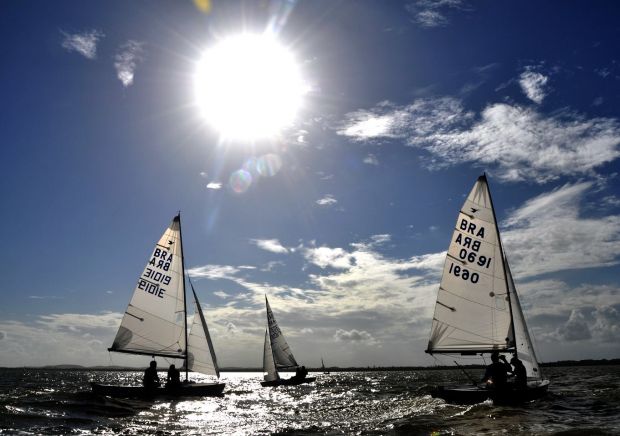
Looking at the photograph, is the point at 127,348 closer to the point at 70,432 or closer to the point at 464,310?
the point at 70,432

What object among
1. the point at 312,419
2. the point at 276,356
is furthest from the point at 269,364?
the point at 312,419

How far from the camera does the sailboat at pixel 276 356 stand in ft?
168

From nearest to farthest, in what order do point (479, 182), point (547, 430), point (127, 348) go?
point (547, 430) < point (479, 182) < point (127, 348)

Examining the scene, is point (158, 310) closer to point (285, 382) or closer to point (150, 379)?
point (150, 379)

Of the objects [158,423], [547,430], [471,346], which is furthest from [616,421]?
[158,423]

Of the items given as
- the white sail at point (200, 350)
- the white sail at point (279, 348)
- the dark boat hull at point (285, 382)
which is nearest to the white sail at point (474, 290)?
the white sail at point (200, 350)

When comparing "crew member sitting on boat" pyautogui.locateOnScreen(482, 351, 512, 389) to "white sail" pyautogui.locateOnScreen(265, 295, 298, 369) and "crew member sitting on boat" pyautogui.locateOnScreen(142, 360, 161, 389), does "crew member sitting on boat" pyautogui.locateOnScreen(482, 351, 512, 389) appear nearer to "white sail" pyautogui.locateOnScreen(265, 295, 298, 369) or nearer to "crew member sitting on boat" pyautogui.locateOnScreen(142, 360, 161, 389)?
"crew member sitting on boat" pyautogui.locateOnScreen(142, 360, 161, 389)

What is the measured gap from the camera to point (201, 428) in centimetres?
1750

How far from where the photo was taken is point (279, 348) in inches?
2066

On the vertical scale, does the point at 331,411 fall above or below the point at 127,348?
below

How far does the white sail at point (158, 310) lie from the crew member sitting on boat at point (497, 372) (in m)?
19.9

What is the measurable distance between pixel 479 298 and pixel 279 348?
33207 mm

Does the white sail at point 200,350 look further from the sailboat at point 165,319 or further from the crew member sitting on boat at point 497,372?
the crew member sitting on boat at point 497,372

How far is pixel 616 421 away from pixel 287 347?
40047 millimetres
